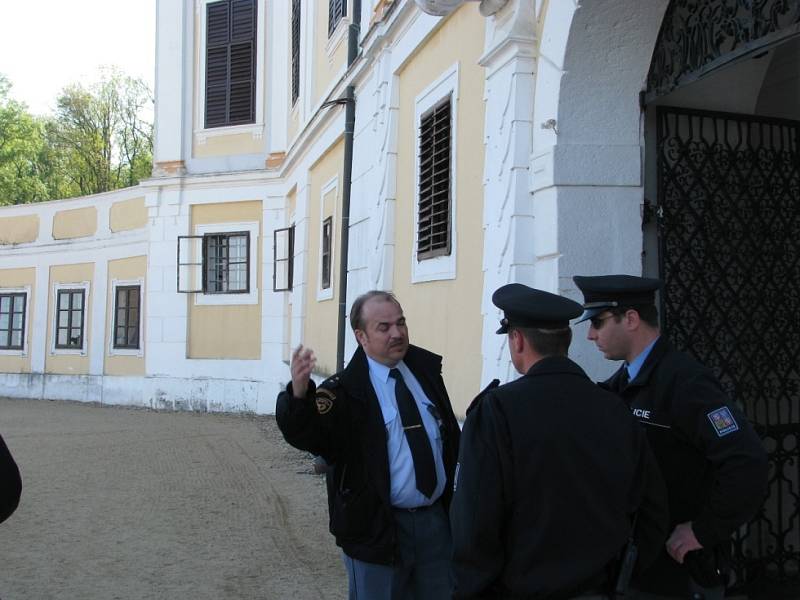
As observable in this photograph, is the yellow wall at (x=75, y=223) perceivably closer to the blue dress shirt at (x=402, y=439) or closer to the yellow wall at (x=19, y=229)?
the yellow wall at (x=19, y=229)

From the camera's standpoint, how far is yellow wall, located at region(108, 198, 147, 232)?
20.1 metres

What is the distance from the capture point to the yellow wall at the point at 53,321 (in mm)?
21422

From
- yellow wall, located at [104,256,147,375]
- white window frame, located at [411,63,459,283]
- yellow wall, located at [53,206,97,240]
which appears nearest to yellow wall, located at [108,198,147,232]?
yellow wall, located at [104,256,147,375]

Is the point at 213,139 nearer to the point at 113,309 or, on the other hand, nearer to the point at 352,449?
the point at 113,309

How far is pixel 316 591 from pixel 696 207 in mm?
3157

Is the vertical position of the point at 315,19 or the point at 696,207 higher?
the point at 315,19

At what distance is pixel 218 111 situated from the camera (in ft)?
61.3

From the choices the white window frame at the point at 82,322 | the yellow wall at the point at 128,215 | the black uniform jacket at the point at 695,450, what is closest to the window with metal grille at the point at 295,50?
the yellow wall at the point at 128,215

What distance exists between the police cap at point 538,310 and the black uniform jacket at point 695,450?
533mm

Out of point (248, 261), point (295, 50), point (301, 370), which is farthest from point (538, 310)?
point (248, 261)

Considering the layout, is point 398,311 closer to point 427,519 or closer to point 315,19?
point 427,519

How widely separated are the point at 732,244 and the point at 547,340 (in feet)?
9.55

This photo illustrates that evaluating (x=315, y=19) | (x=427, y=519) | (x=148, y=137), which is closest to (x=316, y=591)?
(x=427, y=519)

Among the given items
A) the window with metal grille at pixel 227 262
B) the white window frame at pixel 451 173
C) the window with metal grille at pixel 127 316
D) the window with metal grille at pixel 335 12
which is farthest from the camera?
the window with metal grille at pixel 127 316
